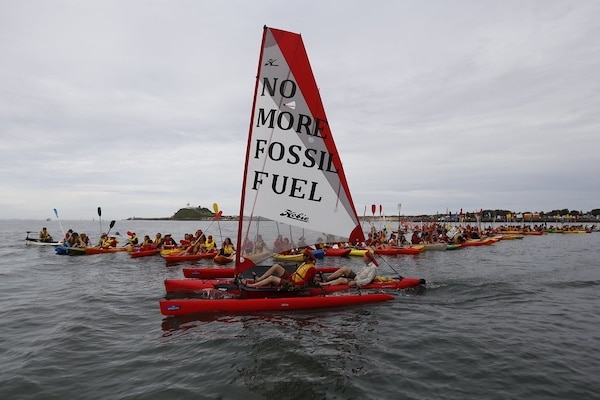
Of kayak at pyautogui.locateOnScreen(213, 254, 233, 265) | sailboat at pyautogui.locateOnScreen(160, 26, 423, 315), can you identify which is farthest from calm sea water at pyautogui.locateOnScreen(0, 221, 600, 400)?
kayak at pyautogui.locateOnScreen(213, 254, 233, 265)

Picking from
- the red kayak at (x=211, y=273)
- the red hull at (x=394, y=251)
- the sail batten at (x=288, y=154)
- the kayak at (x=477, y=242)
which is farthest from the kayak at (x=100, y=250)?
the kayak at (x=477, y=242)

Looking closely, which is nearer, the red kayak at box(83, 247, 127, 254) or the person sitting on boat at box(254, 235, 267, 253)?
the person sitting on boat at box(254, 235, 267, 253)

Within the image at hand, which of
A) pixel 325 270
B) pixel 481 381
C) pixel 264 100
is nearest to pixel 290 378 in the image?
pixel 481 381

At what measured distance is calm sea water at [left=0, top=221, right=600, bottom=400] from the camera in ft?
22.4

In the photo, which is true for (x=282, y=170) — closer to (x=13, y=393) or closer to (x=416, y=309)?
(x=416, y=309)

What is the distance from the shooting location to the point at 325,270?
682 inches

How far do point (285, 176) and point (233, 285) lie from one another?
4155 millimetres

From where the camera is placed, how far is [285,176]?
11.7 meters

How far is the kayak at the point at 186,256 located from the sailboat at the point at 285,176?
12100 mm

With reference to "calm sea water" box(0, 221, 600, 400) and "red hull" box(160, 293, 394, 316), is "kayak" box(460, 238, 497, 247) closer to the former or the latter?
"calm sea water" box(0, 221, 600, 400)

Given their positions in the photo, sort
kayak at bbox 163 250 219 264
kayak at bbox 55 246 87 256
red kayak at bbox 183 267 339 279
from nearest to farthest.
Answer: red kayak at bbox 183 267 339 279 < kayak at bbox 163 250 219 264 < kayak at bbox 55 246 87 256

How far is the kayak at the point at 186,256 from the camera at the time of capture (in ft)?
76.4

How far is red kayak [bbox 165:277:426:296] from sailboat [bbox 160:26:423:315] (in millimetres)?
A: 399

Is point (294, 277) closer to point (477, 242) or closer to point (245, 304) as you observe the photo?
point (245, 304)
